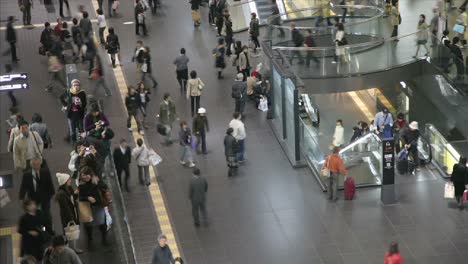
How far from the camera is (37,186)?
843 inches

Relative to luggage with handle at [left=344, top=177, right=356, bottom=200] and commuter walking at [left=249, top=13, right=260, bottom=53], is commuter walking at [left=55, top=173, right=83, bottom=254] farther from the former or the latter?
commuter walking at [left=249, top=13, right=260, bottom=53]

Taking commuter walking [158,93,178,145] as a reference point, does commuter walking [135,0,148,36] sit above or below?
above

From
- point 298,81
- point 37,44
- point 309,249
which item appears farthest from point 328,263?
point 37,44

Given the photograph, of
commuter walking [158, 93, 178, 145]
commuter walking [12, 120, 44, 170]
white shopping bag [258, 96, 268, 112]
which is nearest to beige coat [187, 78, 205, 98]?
commuter walking [158, 93, 178, 145]

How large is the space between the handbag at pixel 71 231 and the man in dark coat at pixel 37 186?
1096mm

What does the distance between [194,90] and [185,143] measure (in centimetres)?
292

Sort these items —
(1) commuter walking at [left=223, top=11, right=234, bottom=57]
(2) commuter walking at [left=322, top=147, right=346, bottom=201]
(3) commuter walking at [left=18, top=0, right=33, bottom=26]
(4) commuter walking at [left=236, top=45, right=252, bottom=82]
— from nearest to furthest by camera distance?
1. (2) commuter walking at [left=322, top=147, right=346, bottom=201]
2. (4) commuter walking at [left=236, top=45, right=252, bottom=82]
3. (1) commuter walking at [left=223, top=11, right=234, bottom=57]
4. (3) commuter walking at [left=18, top=0, right=33, bottom=26]

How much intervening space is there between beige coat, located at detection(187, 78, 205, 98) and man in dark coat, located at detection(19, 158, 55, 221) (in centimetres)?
839

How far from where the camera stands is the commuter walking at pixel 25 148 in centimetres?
2362

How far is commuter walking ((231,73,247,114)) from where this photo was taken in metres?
29.3

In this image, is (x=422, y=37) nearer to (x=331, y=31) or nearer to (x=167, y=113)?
(x=331, y=31)

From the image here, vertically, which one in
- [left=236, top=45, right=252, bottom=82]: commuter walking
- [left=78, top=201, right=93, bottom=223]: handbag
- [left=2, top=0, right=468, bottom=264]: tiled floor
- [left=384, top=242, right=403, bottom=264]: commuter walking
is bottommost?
[left=2, top=0, right=468, bottom=264]: tiled floor

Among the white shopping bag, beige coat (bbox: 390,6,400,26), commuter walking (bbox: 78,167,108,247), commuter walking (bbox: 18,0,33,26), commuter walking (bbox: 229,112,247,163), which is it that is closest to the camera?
commuter walking (bbox: 78,167,108,247)

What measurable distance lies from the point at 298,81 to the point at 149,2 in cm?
1302
